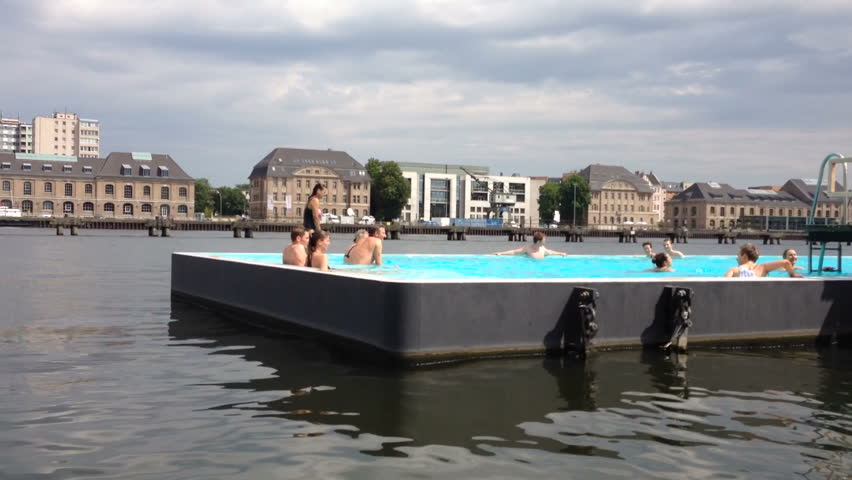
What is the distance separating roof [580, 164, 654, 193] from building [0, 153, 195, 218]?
92.8 m

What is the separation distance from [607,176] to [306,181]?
73065 millimetres

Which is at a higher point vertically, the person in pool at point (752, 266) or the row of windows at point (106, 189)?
the row of windows at point (106, 189)

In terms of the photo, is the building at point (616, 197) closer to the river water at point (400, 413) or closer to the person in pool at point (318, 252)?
the person in pool at point (318, 252)

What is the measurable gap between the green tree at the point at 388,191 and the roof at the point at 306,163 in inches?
112

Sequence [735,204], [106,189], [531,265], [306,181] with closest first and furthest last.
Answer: [531,265] < [106,189] < [306,181] < [735,204]

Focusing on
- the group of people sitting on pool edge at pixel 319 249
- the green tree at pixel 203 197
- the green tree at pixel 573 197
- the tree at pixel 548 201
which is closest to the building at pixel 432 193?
the tree at pixel 548 201

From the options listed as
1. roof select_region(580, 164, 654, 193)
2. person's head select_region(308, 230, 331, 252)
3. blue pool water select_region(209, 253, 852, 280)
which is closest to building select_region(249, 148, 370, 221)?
roof select_region(580, 164, 654, 193)

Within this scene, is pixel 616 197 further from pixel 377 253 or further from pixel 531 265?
pixel 377 253

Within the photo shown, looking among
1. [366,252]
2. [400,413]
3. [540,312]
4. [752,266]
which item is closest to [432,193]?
[366,252]

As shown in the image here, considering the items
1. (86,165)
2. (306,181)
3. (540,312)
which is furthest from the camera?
(306,181)

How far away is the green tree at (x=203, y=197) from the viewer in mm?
180250

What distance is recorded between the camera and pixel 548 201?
17612 cm

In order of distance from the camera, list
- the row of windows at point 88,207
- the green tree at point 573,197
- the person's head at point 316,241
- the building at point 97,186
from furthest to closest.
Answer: the green tree at point 573,197 < the building at point 97,186 < the row of windows at point 88,207 < the person's head at point 316,241

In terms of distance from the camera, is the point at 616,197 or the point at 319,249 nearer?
the point at 319,249
